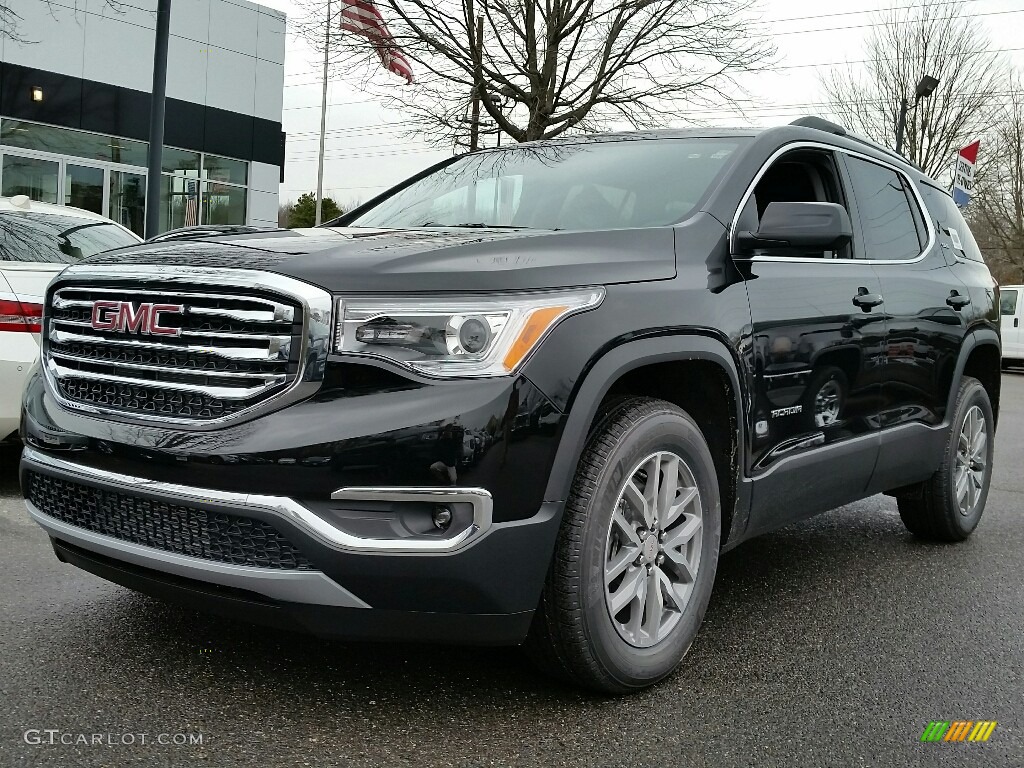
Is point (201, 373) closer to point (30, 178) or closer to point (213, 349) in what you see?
point (213, 349)

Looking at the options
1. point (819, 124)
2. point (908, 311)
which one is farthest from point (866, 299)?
point (819, 124)

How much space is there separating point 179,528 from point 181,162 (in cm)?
2260

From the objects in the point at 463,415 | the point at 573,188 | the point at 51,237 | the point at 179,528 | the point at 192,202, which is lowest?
the point at 179,528

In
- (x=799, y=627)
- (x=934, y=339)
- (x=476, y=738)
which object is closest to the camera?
(x=476, y=738)

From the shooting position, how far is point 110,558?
9.23 ft

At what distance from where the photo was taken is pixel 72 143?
21281 mm

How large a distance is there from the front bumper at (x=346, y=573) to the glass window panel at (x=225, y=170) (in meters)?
23.0

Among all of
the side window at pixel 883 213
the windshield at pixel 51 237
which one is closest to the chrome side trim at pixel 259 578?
the side window at pixel 883 213

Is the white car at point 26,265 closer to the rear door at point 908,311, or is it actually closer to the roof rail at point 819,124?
the roof rail at point 819,124

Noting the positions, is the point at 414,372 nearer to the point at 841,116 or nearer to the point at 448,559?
the point at 448,559

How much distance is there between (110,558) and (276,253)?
0.94 meters

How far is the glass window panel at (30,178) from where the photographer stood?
2009cm

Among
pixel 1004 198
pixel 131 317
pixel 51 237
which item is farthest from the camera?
pixel 1004 198

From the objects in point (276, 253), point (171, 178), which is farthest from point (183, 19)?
point (276, 253)
